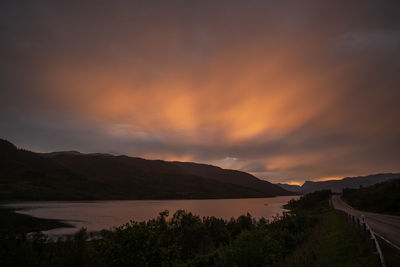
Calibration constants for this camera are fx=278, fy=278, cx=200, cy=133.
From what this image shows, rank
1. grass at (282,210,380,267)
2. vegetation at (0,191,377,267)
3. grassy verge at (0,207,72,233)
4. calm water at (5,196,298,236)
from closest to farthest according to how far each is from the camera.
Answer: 1. grass at (282,210,380,267)
2. vegetation at (0,191,377,267)
3. grassy verge at (0,207,72,233)
4. calm water at (5,196,298,236)

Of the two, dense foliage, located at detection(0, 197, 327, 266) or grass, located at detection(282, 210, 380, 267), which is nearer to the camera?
grass, located at detection(282, 210, 380, 267)

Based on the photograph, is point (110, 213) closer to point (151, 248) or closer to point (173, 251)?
point (173, 251)

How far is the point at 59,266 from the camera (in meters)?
26.7

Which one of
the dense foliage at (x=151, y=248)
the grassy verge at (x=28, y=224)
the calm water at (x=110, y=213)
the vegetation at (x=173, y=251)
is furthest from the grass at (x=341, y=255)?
the grassy verge at (x=28, y=224)

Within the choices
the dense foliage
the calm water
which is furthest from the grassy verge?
the dense foliage

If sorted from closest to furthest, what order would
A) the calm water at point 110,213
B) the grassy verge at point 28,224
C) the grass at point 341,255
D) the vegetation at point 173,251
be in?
the grass at point 341,255 < the vegetation at point 173,251 < the grassy verge at point 28,224 < the calm water at point 110,213

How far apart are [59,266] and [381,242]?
27.1m

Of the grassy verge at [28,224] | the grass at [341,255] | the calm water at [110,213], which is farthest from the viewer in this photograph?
the calm water at [110,213]

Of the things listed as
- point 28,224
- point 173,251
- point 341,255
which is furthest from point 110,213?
point 341,255

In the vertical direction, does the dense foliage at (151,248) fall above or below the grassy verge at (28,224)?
above

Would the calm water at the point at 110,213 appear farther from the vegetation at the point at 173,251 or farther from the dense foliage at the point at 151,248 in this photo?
the vegetation at the point at 173,251

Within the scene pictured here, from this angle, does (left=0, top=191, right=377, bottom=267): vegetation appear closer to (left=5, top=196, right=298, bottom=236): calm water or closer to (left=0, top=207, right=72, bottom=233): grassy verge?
(left=0, top=207, right=72, bottom=233): grassy verge

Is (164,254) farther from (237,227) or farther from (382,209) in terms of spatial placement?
(382,209)

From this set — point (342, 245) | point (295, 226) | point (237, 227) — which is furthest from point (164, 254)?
point (237, 227)
